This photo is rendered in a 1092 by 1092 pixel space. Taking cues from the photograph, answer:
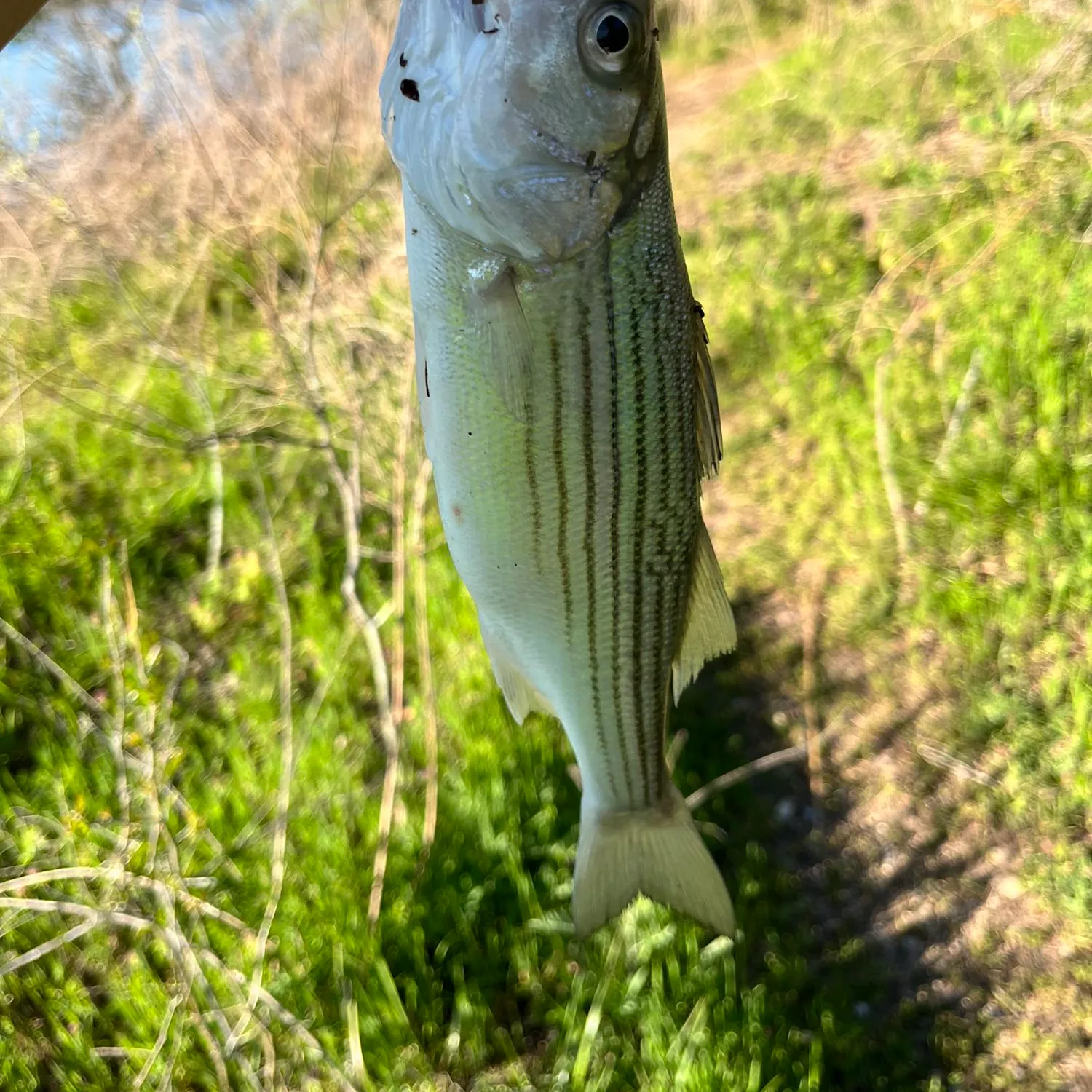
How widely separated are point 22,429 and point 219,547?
4.03ft

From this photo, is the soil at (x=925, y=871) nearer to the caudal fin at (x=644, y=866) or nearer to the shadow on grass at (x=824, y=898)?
the shadow on grass at (x=824, y=898)

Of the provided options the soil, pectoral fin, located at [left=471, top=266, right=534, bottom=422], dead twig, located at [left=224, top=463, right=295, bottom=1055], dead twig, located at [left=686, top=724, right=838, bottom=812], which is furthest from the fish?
the soil

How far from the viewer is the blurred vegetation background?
8.65ft

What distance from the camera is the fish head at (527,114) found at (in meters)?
1.12

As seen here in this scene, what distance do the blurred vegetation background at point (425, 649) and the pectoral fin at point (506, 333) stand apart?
5.48 feet

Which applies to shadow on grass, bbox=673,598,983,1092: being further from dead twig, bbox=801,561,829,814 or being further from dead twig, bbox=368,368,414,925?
dead twig, bbox=368,368,414,925

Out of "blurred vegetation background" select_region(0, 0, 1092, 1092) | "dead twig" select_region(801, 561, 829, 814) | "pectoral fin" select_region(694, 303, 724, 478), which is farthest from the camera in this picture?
"dead twig" select_region(801, 561, 829, 814)

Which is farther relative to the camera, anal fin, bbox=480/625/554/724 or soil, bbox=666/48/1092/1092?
soil, bbox=666/48/1092/1092

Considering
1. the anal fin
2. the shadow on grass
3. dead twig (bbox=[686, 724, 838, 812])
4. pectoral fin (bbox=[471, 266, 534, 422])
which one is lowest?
the shadow on grass

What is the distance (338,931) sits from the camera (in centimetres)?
267

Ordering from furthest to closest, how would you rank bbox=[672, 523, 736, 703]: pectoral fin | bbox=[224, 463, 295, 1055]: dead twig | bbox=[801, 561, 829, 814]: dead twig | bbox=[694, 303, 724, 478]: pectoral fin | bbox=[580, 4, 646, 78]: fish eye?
bbox=[801, 561, 829, 814]: dead twig, bbox=[224, 463, 295, 1055]: dead twig, bbox=[672, 523, 736, 703]: pectoral fin, bbox=[694, 303, 724, 478]: pectoral fin, bbox=[580, 4, 646, 78]: fish eye

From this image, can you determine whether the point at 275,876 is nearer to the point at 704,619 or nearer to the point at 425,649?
the point at 425,649

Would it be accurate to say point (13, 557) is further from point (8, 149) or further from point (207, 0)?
point (207, 0)

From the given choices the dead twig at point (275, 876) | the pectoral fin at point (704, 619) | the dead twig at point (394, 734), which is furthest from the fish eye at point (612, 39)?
the dead twig at point (275, 876)
